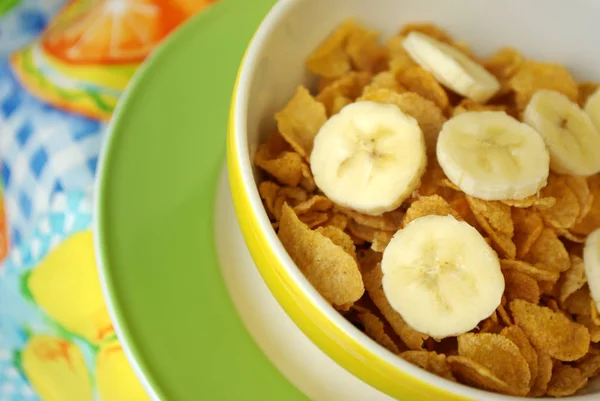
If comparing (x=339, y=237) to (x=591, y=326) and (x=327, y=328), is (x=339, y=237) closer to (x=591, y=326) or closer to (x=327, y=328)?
(x=327, y=328)

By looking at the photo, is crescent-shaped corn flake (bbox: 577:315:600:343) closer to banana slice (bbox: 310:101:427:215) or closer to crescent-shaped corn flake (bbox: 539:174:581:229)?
crescent-shaped corn flake (bbox: 539:174:581:229)

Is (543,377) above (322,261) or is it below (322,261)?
below

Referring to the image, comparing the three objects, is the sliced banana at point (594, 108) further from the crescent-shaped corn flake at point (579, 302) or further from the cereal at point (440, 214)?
the crescent-shaped corn flake at point (579, 302)

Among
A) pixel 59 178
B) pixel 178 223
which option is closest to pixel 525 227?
pixel 178 223

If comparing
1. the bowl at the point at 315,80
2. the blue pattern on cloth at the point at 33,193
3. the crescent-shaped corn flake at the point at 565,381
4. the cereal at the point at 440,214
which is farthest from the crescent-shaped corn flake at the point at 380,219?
the blue pattern on cloth at the point at 33,193

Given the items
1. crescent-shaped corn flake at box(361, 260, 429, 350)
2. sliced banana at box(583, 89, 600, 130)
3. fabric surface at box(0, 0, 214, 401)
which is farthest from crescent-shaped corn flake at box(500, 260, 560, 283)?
fabric surface at box(0, 0, 214, 401)

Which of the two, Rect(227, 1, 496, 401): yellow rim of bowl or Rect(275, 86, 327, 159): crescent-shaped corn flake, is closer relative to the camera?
Rect(227, 1, 496, 401): yellow rim of bowl
